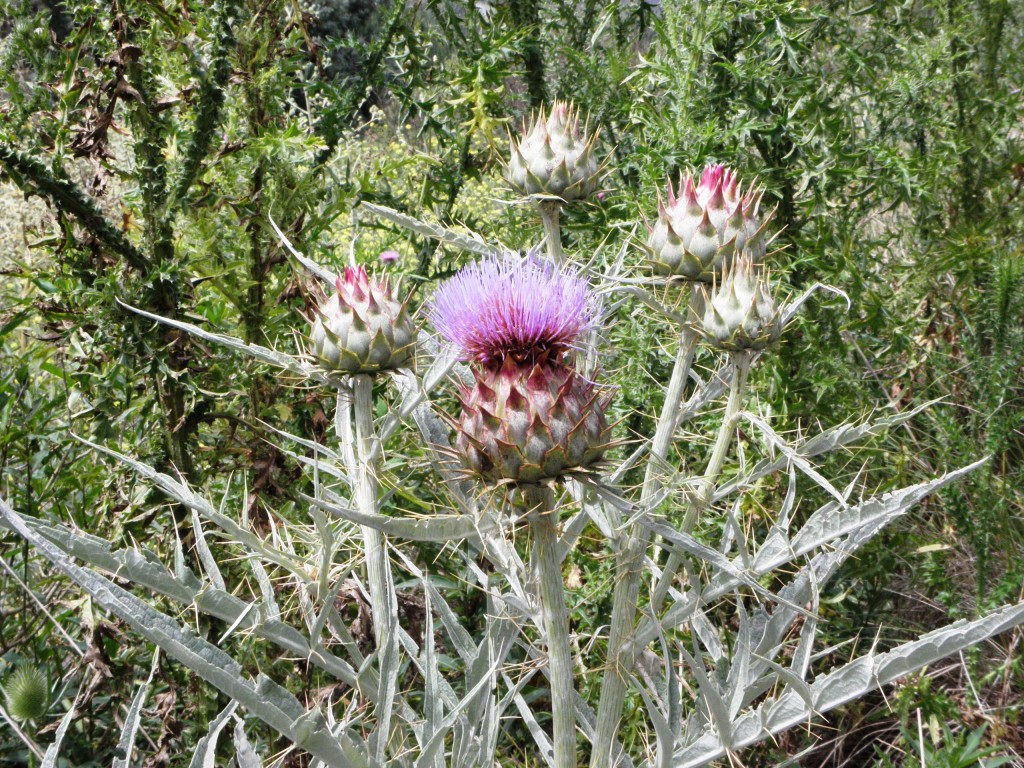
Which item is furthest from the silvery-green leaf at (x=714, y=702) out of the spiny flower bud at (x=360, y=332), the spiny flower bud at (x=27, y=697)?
the spiny flower bud at (x=27, y=697)

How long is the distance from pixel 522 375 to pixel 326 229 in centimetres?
145

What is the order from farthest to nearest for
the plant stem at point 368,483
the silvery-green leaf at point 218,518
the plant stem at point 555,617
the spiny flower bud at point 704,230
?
the spiny flower bud at point 704,230
the plant stem at point 368,483
the plant stem at point 555,617
the silvery-green leaf at point 218,518

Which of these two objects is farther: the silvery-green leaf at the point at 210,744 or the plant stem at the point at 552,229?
the plant stem at the point at 552,229

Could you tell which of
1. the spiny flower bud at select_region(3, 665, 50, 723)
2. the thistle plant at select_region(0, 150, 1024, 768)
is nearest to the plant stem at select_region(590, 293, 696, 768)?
the thistle plant at select_region(0, 150, 1024, 768)

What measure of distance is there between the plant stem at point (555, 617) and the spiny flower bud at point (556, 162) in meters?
0.82

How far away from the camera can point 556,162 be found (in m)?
2.17

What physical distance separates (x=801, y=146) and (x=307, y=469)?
5.90 feet

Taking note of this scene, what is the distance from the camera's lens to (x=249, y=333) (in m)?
2.70

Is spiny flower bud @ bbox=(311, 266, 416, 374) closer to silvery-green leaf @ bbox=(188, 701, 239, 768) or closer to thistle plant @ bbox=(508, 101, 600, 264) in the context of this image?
thistle plant @ bbox=(508, 101, 600, 264)

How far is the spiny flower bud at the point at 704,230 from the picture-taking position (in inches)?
78.9

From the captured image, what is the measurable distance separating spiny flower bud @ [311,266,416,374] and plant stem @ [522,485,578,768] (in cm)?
43

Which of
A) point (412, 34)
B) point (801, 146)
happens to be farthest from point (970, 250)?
point (412, 34)

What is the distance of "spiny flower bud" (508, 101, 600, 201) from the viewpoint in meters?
2.18

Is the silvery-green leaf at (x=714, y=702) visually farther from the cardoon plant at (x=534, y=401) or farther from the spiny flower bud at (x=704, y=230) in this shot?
the spiny flower bud at (x=704, y=230)
